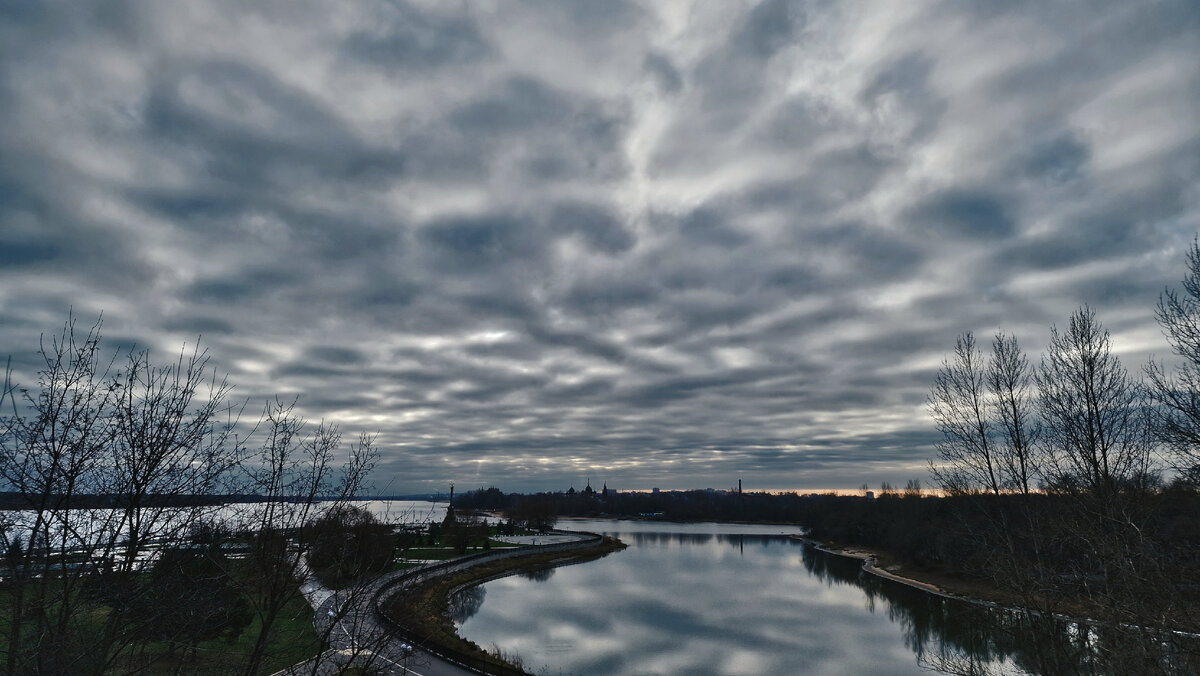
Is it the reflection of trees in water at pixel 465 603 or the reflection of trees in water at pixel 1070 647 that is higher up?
the reflection of trees in water at pixel 1070 647

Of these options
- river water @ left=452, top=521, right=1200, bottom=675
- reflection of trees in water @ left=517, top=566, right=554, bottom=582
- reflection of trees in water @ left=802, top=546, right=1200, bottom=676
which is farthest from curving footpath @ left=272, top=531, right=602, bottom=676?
reflection of trees in water @ left=802, top=546, right=1200, bottom=676

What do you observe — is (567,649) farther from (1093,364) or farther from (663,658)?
(1093,364)

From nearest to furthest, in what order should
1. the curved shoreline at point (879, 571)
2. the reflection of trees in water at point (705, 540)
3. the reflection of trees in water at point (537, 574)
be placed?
the curved shoreline at point (879, 571), the reflection of trees in water at point (537, 574), the reflection of trees in water at point (705, 540)

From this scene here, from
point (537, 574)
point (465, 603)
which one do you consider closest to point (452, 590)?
point (465, 603)

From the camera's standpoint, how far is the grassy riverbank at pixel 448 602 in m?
28.8

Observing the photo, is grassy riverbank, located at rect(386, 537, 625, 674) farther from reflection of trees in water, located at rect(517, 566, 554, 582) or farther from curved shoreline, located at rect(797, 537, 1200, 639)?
curved shoreline, located at rect(797, 537, 1200, 639)

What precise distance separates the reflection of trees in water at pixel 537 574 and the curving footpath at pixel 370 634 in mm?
4201

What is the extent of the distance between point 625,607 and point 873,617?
18.4 m

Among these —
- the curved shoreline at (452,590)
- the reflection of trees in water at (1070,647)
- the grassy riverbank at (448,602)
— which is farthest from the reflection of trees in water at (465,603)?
the reflection of trees in water at (1070,647)

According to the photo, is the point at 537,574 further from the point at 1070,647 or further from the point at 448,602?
the point at 1070,647

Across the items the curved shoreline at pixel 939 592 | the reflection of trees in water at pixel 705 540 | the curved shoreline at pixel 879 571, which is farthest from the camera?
the reflection of trees in water at pixel 705 540

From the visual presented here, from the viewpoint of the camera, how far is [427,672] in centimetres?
2367

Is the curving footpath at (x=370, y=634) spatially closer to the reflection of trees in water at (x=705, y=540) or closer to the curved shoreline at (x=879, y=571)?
the curved shoreline at (x=879, y=571)

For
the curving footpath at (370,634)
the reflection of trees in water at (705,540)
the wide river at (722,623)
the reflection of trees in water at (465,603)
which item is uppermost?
the curving footpath at (370,634)
